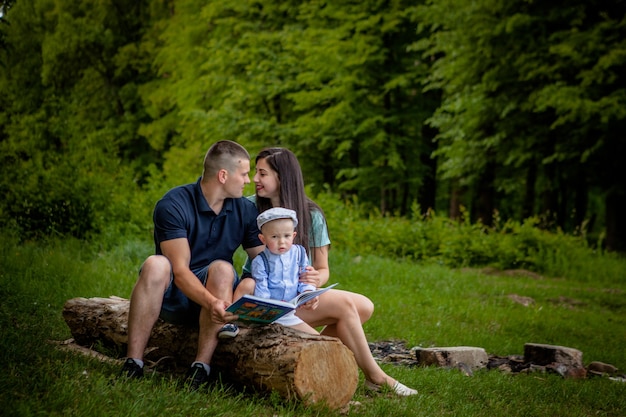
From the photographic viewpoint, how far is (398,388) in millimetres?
5215

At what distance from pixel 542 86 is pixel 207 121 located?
1086 centimetres

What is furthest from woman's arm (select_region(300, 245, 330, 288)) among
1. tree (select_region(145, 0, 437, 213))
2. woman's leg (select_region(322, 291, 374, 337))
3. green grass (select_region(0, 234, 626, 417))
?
tree (select_region(145, 0, 437, 213))

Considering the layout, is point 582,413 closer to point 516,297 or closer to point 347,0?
point 516,297

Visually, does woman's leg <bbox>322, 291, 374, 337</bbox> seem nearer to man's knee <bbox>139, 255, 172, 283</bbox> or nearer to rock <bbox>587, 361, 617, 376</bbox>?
man's knee <bbox>139, 255, 172, 283</bbox>

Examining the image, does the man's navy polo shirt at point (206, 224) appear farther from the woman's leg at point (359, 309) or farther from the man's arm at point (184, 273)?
the woman's leg at point (359, 309)

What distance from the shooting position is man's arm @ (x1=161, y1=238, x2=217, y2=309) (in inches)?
179

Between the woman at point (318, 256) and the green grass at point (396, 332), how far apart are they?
25 cm

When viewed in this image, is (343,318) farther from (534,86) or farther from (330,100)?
(330,100)

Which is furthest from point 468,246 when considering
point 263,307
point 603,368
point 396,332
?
point 263,307

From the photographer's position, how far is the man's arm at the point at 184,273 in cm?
455

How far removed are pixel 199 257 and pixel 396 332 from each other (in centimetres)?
411

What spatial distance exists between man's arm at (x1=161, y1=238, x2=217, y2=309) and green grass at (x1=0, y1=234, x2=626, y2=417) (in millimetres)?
562

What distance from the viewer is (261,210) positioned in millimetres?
5371

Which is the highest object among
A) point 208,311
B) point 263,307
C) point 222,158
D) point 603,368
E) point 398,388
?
point 222,158
